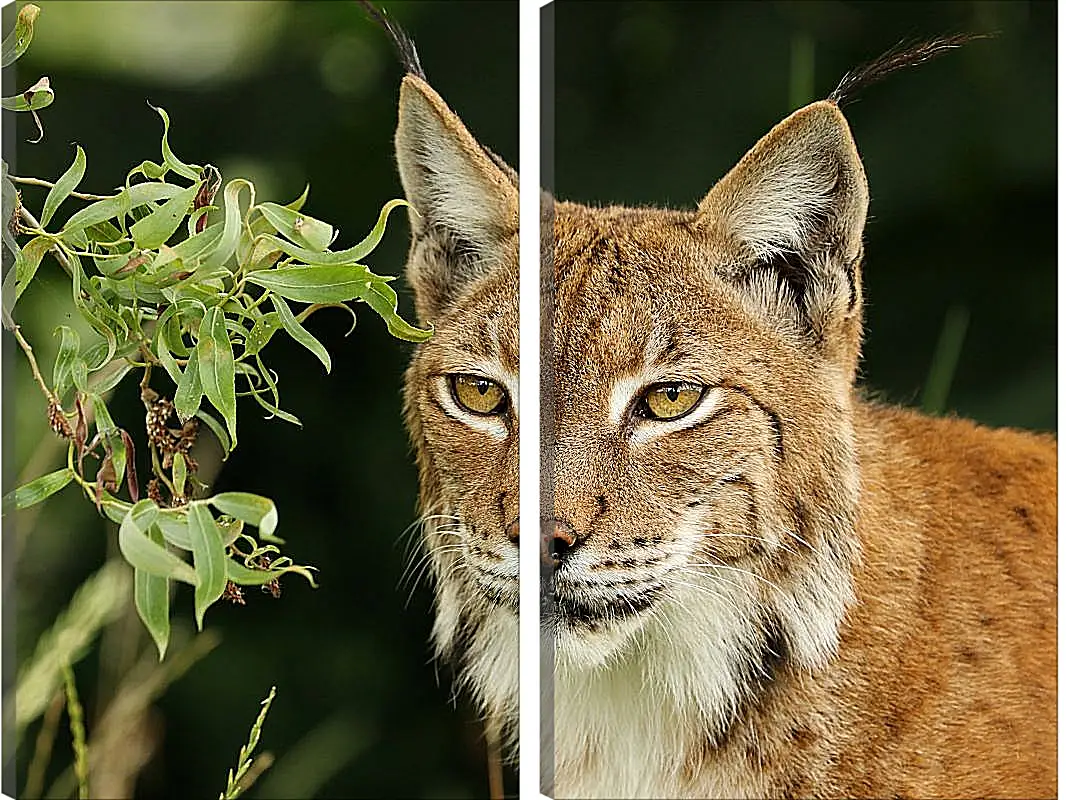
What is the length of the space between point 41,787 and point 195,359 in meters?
0.87

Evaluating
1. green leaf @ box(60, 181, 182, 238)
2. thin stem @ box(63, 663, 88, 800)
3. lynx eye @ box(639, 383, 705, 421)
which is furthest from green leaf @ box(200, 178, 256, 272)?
thin stem @ box(63, 663, 88, 800)

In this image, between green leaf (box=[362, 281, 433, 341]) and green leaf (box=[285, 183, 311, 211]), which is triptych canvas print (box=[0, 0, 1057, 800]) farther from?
green leaf (box=[362, 281, 433, 341])

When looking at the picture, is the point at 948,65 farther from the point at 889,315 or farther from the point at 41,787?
the point at 41,787

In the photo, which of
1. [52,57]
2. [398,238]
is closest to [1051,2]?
[398,238]

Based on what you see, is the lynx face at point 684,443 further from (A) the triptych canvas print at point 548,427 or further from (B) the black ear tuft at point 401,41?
(B) the black ear tuft at point 401,41

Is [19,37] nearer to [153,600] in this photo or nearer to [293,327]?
[293,327]

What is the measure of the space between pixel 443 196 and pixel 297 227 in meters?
0.43

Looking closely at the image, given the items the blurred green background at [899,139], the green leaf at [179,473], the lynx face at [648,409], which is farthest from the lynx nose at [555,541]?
the green leaf at [179,473]

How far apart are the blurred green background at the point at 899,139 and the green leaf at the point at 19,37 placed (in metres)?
0.61

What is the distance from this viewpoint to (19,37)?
1.36 m

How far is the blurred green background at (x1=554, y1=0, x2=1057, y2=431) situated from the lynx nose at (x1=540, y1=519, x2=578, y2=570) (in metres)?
0.38

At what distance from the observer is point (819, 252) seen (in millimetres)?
1405

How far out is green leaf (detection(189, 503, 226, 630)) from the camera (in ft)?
3.16

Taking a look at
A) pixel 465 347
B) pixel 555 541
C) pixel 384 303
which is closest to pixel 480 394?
pixel 465 347
